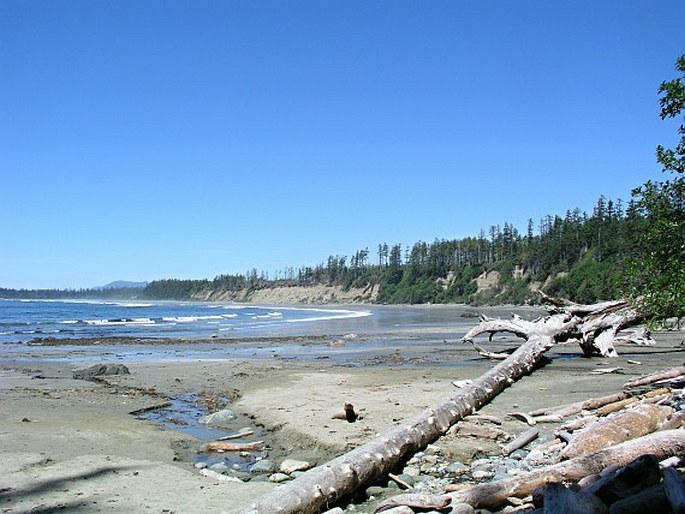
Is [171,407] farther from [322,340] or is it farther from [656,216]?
[322,340]

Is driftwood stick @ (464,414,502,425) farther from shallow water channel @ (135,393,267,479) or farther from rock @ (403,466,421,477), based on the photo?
shallow water channel @ (135,393,267,479)

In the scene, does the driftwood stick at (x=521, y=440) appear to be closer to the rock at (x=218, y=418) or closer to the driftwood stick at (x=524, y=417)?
the driftwood stick at (x=524, y=417)

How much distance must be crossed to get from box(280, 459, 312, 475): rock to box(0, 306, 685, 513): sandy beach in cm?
32

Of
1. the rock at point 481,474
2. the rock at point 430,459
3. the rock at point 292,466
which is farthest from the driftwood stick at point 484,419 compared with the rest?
the rock at point 292,466

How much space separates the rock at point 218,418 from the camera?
1155 cm

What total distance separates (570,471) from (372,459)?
2404mm

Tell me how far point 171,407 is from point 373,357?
39.3 ft

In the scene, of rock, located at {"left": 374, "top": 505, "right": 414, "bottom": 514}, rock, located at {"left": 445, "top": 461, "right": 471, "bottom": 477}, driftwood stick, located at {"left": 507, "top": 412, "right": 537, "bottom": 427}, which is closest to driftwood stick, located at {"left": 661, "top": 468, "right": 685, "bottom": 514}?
rock, located at {"left": 374, "top": 505, "right": 414, "bottom": 514}

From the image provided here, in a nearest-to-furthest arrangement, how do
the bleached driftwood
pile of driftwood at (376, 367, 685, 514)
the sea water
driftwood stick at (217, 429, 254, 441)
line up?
pile of driftwood at (376, 367, 685, 514) < the bleached driftwood < driftwood stick at (217, 429, 254, 441) < the sea water

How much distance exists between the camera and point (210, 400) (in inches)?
561

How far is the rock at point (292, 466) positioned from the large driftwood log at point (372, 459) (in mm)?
1013

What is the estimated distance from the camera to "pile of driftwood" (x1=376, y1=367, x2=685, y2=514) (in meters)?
4.52

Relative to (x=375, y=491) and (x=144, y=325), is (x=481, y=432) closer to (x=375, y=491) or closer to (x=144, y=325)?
(x=375, y=491)

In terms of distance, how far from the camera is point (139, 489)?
23.7 ft
